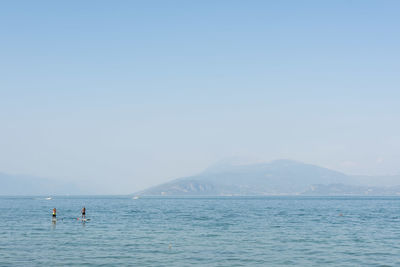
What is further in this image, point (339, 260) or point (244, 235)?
point (244, 235)

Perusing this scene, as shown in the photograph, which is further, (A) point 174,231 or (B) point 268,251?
(A) point 174,231

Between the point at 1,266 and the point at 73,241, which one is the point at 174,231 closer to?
the point at 73,241

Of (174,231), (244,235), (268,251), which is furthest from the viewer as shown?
(174,231)

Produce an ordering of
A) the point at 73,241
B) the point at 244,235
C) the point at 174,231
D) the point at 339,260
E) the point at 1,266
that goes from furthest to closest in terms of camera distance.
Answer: the point at 174,231, the point at 244,235, the point at 73,241, the point at 339,260, the point at 1,266

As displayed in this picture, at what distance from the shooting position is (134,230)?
235 ft

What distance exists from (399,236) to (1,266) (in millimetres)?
53118

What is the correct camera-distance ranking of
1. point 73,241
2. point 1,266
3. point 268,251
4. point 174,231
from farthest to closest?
1. point 174,231
2. point 73,241
3. point 268,251
4. point 1,266

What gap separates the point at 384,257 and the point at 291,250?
9.69 m

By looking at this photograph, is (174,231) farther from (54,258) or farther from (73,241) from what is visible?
(54,258)

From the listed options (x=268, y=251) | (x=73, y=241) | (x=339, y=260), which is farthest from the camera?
(x=73, y=241)

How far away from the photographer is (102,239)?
6094cm

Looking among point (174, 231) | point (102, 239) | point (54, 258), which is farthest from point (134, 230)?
point (54, 258)

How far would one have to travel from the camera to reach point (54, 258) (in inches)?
1807

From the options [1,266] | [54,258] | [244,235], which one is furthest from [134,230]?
[1,266]
